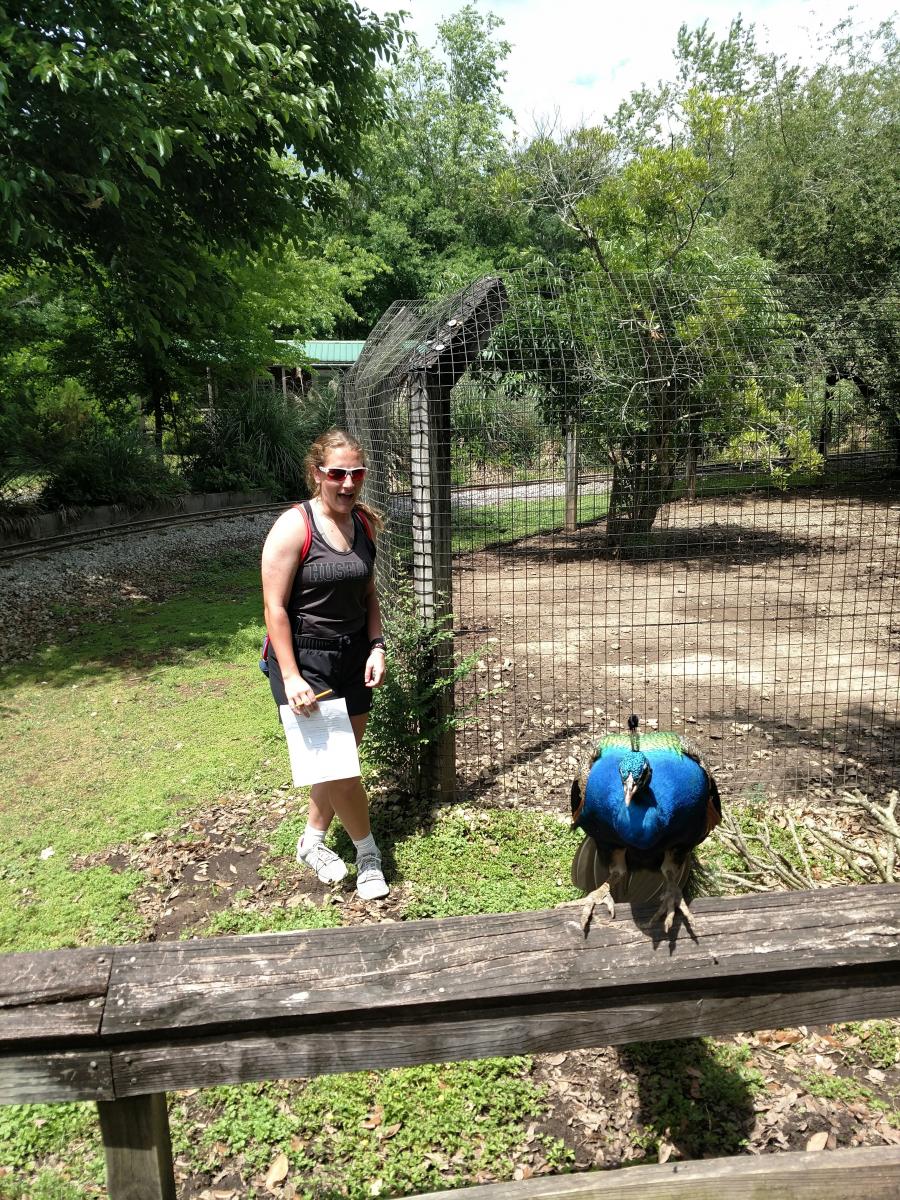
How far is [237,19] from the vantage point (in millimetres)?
6754

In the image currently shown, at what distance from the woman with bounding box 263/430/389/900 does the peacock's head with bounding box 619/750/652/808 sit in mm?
1627

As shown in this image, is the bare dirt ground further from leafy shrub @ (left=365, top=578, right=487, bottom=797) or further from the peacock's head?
the peacock's head

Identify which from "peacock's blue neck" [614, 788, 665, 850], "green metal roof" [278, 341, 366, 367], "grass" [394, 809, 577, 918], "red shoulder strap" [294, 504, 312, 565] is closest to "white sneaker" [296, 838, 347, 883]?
"grass" [394, 809, 577, 918]

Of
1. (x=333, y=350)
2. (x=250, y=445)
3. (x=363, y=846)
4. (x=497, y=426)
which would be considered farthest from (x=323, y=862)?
(x=333, y=350)

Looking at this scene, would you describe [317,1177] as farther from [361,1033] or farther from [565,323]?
[565,323]

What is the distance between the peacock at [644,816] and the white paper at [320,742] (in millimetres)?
1408

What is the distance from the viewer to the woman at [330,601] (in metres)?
3.09

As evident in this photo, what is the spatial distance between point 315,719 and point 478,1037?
5.80ft

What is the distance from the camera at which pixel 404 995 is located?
1493 millimetres

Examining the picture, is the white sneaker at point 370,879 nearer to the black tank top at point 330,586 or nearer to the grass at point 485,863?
the grass at point 485,863

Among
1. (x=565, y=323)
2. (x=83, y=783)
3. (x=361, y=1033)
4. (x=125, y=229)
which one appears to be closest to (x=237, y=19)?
(x=125, y=229)

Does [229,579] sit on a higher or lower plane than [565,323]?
lower

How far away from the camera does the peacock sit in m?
1.73

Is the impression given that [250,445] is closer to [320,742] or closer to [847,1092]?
[320,742]
